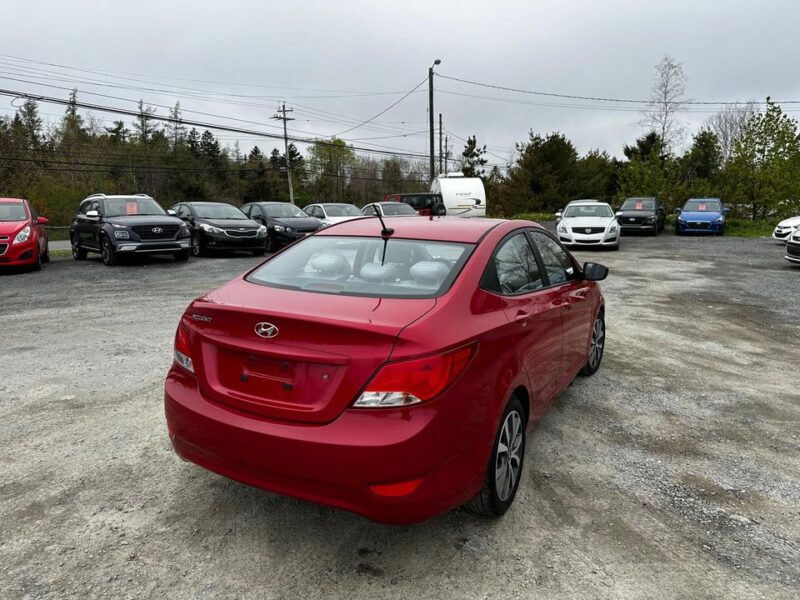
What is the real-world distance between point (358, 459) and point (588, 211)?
18.7 metres

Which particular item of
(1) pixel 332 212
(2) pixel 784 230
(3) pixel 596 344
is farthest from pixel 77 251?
(2) pixel 784 230

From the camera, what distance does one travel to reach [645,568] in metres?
2.50

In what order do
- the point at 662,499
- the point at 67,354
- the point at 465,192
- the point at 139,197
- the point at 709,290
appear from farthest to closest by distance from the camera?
the point at 465,192 < the point at 139,197 < the point at 709,290 < the point at 67,354 < the point at 662,499

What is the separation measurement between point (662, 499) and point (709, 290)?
8960 millimetres

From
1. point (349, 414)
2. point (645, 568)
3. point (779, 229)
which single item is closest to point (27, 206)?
point (349, 414)

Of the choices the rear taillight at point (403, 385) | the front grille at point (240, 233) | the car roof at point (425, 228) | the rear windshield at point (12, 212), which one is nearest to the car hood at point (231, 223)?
the front grille at point (240, 233)

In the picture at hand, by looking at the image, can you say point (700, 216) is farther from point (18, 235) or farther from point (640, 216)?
point (18, 235)

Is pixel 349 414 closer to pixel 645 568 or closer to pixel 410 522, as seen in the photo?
pixel 410 522

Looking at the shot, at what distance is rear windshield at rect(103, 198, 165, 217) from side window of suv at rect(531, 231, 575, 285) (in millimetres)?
12640

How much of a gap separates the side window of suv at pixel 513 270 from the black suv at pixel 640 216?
2255 cm

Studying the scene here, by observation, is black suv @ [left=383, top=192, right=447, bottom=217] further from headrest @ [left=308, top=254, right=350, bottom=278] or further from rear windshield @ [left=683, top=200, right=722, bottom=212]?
headrest @ [left=308, top=254, right=350, bottom=278]

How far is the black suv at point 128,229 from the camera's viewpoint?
1334 centimetres

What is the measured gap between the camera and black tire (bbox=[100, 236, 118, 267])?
1343 centimetres

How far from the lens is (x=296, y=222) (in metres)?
Answer: 17.4
